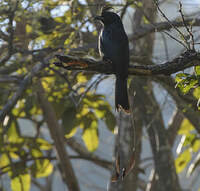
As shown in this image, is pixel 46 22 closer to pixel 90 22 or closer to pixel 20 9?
pixel 90 22

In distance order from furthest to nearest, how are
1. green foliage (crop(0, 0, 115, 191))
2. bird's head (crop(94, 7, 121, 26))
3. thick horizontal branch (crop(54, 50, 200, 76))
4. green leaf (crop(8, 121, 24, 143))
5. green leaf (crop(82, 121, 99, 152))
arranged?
green leaf (crop(8, 121, 24, 143)), green leaf (crop(82, 121, 99, 152)), green foliage (crop(0, 0, 115, 191)), bird's head (crop(94, 7, 121, 26)), thick horizontal branch (crop(54, 50, 200, 76))

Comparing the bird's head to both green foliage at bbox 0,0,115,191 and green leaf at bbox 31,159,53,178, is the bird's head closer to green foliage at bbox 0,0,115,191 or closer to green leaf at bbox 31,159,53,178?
green foliage at bbox 0,0,115,191

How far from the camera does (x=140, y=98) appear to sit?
5.19 m

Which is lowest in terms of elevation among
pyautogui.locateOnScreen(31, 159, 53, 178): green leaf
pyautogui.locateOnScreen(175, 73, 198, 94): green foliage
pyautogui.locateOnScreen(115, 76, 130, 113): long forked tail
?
pyautogui.locateOnScreen(31, 159, 53, 178): green leaf

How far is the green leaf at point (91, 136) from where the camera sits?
15.3 ft

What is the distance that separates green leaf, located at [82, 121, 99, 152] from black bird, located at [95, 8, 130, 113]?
1.60 meters

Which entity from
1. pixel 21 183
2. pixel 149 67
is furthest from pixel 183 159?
pixel 149 67

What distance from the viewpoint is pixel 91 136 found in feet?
15.4

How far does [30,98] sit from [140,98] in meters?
1.38

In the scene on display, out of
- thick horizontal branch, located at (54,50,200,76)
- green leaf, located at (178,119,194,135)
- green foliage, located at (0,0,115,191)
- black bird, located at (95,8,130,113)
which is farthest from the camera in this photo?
green leaf, located at (178,119,194,135)

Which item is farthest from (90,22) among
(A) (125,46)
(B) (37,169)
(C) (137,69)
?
(C) (137,69)

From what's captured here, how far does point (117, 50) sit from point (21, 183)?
7.11 feet

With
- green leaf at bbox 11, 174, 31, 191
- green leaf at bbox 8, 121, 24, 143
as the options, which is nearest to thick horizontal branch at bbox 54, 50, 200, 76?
green leaf at bbox 11, 174, 31, 191

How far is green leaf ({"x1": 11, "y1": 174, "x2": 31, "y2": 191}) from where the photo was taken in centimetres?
445
